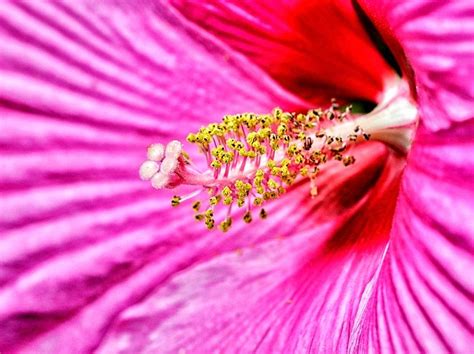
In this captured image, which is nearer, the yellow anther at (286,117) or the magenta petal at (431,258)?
the magenta petal at (431,258)

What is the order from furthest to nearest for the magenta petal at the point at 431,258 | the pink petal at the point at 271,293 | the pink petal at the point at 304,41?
1. the pink petal at the point at 304,41
2. the pink petal at the point at 271,293
3. the magenta petal at the point at 431,258

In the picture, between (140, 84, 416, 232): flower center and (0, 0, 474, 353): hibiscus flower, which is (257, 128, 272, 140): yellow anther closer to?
(140, 84, 416, 232): flower center

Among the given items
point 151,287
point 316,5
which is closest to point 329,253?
point 151,287

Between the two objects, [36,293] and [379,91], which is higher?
[379,91]

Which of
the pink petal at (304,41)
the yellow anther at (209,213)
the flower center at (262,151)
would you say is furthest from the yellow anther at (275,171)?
the pink petal at (304,41)

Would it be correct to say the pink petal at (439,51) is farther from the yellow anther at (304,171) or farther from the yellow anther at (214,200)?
the yellow anther at (214,200)

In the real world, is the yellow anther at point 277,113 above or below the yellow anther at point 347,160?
above

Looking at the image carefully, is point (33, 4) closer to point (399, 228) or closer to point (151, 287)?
point (151, 287)
